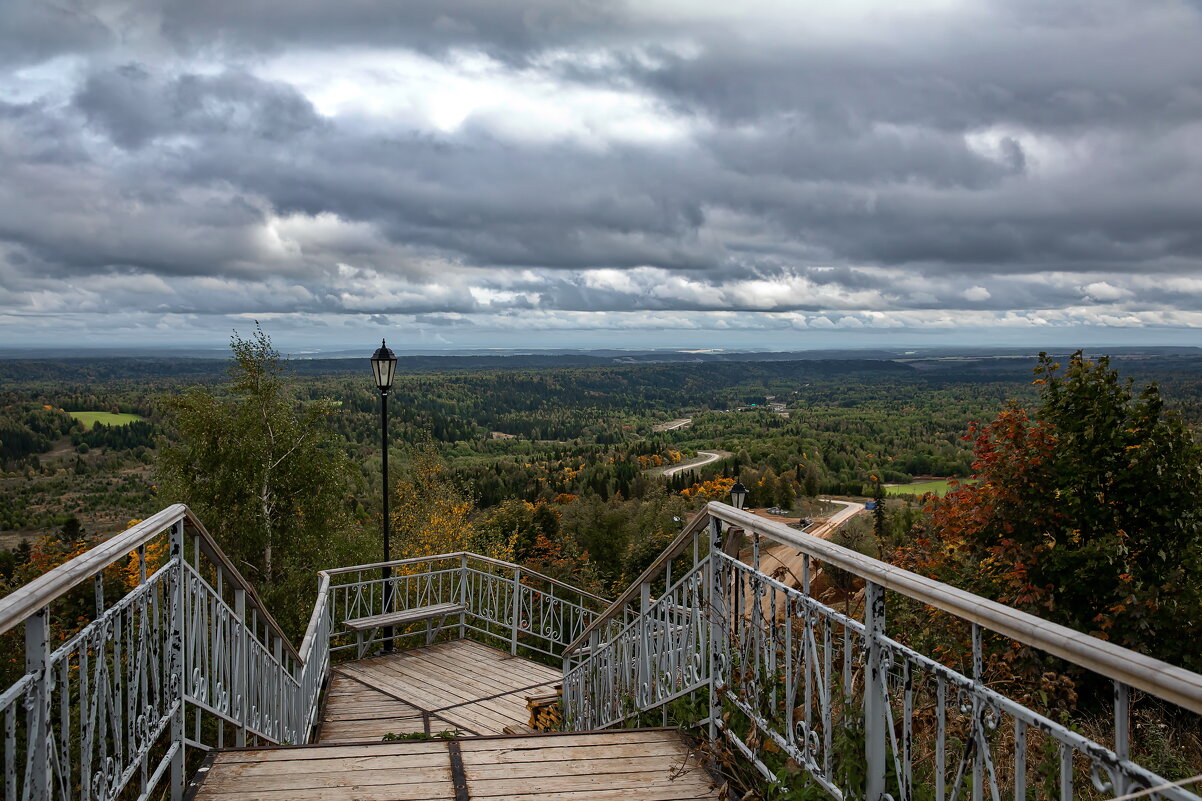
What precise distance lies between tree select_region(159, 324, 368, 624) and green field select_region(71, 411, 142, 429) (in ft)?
252

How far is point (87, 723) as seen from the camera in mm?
Answer: 2395

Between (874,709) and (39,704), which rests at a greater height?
(39,704)

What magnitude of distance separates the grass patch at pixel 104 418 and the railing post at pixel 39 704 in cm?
9175

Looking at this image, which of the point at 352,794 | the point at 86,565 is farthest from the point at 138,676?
the point at 352,794

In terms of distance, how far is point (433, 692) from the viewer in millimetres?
7352

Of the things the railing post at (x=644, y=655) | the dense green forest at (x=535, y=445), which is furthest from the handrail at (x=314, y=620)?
the dense green forest at (x=535, y=445)

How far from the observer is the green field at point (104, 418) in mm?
82000

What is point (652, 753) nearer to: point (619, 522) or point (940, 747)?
point (940, 747)

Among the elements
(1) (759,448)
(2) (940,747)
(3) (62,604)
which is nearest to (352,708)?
(2) (940,747)

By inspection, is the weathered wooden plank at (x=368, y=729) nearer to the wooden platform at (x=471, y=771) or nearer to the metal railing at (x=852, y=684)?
the metal railing at (x=852, y=684)

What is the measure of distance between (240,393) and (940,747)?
1698cm

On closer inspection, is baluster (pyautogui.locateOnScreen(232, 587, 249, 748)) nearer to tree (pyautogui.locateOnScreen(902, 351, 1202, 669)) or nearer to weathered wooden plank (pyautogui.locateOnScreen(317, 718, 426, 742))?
weathered wooden plank (pyautogui.locateOnScreen(317, 718, 426, 742))

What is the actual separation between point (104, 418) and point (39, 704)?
320 ft

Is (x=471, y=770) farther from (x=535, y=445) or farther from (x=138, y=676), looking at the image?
(x=535, y=445)
